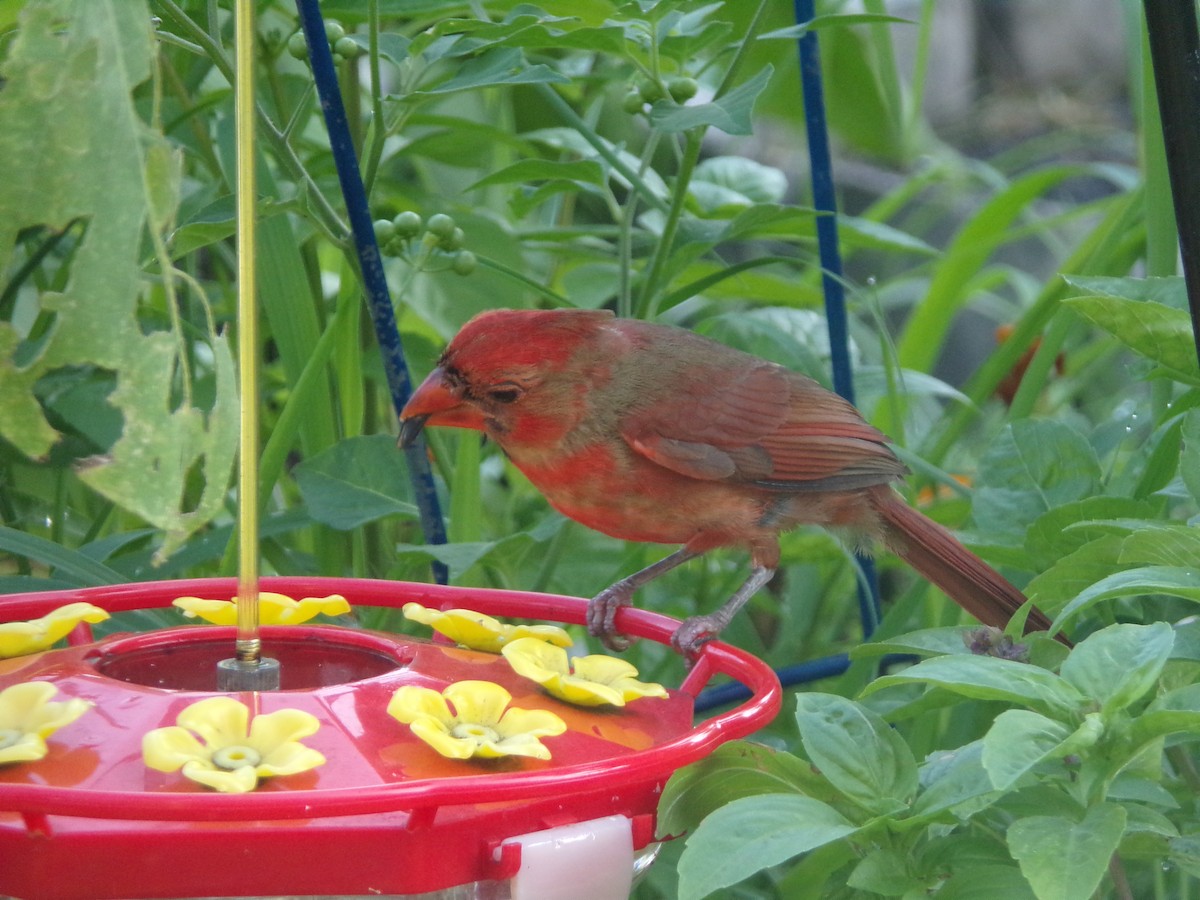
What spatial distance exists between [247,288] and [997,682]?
554mm

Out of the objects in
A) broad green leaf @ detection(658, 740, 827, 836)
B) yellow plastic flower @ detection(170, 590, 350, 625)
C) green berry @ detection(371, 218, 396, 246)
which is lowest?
broad green leaf @ detection(658, 740, 827, 836)

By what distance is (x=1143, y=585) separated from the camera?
1.04m

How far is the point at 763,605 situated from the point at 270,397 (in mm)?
927

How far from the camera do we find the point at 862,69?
4215 mm

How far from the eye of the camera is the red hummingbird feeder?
34.6 inches

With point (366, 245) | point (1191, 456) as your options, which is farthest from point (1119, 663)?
point (366, 245)

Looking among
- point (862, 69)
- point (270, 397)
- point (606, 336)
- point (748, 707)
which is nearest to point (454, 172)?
point (270, 397)

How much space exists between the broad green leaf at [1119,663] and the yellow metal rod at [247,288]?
1.88 ft

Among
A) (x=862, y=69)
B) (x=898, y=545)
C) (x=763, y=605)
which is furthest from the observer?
(x=862, y=69)

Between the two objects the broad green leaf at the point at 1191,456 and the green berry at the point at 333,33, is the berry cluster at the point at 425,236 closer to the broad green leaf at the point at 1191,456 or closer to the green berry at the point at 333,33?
the green berry at the point at 333,33

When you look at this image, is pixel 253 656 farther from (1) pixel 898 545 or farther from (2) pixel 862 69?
(2) pixel 862 69

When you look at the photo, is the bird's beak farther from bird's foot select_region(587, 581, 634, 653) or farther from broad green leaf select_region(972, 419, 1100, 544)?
→ broad green leaf select_region(972, 419, 1100, 544)

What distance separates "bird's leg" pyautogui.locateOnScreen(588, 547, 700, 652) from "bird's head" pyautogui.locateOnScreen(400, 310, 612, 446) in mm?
229

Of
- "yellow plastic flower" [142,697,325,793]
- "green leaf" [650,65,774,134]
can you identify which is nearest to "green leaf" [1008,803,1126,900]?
"yellow plastic flower" [142,697,325,793]
